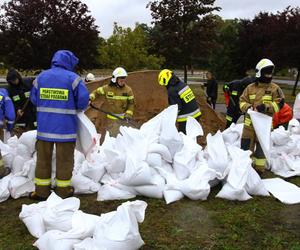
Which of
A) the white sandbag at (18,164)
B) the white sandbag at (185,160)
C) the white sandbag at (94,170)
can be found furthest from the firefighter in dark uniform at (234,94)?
the white sandbag at (18,164)

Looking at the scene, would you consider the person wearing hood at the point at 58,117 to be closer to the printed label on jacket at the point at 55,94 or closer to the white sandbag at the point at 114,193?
the printed label on jacket at the point at 55,94

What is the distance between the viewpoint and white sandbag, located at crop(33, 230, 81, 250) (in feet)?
10.7

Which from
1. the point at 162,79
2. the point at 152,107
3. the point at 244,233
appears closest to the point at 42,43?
the point at 152,107

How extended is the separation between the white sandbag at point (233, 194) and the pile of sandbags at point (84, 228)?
154cm

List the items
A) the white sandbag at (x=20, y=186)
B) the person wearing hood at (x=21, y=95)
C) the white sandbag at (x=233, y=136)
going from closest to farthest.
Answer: the white sandbag at (x=20, y=186) → the white sandbag at (x=233, y=136) → the person wearing hood at (x=21, y=95)

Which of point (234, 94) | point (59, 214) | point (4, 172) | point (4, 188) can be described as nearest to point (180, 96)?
point (234, 94)

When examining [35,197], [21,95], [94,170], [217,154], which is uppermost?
[21,95]

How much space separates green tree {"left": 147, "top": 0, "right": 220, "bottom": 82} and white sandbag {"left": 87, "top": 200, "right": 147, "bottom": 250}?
16.2 m

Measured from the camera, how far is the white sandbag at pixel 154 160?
4.86m

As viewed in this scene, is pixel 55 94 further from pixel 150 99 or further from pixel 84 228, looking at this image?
pixel 150 99

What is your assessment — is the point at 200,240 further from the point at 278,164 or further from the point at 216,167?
the point at 278,164

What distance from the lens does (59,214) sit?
3.66 meters

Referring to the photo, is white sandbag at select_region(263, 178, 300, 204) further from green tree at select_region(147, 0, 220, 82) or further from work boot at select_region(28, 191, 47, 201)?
green tree at select_region(147, 0, 220, 82)

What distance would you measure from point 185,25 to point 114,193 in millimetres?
15486
